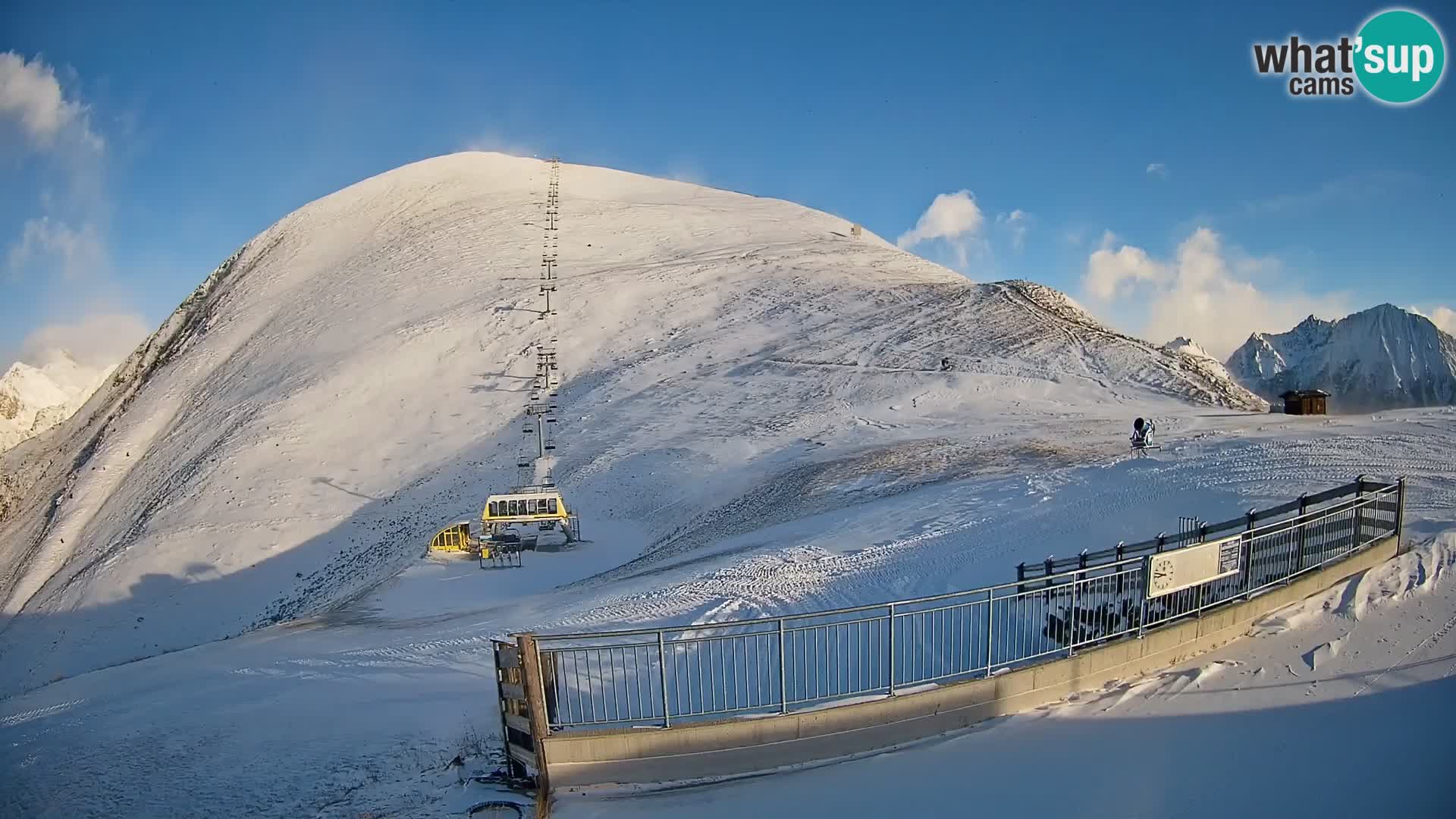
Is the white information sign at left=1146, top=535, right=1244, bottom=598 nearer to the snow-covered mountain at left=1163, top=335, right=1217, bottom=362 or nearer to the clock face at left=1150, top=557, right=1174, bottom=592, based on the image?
the clock face at left=1150, top=557, right=1174, bottom=592

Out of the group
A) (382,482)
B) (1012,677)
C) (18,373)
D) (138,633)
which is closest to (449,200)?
(382,482)

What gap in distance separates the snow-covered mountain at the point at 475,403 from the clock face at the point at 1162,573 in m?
14.5

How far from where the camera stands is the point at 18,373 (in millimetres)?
169875

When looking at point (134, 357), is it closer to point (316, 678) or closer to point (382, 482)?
point (382, 482)

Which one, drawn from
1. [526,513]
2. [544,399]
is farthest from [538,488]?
[544,399]

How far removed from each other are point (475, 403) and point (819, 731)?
3488 centimetres

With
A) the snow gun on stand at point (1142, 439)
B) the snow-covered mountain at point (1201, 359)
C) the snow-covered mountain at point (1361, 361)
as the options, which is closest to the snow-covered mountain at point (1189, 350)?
the snow-covered mountain at point (1201, 359)

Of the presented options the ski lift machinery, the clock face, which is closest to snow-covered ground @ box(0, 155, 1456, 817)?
the ski lift machinery

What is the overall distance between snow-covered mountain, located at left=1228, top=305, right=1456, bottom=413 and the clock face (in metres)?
141

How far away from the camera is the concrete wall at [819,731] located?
7512 mm

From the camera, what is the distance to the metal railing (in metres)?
8.48

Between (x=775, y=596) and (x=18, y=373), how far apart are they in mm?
212224

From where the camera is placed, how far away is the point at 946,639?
11.8 m

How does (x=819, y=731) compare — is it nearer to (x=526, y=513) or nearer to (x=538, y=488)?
(x=526, y=513)
